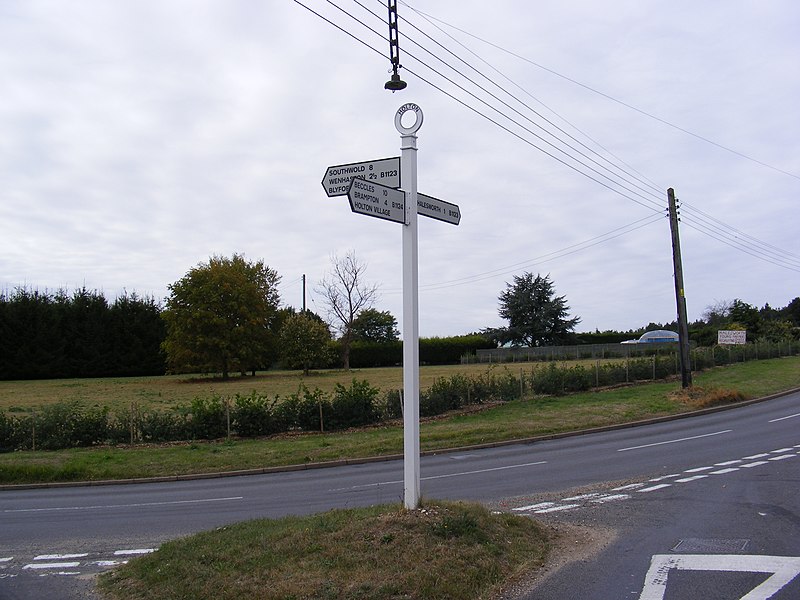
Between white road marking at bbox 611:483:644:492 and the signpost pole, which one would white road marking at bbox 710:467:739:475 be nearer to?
white road marking at bbox 611:483:644:492

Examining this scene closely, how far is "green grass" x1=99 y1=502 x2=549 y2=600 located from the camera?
5293 millimetres

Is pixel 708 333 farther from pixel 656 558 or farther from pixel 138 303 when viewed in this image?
pixel 656 558

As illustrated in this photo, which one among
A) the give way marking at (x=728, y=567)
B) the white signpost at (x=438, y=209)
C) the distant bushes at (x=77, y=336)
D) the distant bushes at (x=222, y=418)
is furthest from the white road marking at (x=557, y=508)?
the distant bushes at (x=77, y=336)

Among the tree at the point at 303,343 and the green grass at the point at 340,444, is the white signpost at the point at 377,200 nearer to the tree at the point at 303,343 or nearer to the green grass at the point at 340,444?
the green grass at the point at 340,444

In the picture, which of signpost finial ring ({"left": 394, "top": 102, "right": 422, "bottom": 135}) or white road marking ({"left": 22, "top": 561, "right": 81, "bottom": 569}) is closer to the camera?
signpost finial ring ({"left": 394, "top": 102, "right": 422, "bottom": 135})

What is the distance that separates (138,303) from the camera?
246 ft

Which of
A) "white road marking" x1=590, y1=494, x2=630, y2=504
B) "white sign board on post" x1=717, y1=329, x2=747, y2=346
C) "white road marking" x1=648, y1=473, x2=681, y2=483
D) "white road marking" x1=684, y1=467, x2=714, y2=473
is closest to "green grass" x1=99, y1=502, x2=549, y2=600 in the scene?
"white road marking" x1=590, y1=494, x2=630, y2=504

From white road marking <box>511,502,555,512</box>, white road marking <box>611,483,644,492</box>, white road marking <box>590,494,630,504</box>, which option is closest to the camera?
white road marking <box>511,502,555,512</box>

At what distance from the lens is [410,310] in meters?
6.86

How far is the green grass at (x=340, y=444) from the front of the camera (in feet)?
57.1

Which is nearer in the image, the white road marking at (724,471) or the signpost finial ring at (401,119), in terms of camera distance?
the signpost finial ring at (401,119)

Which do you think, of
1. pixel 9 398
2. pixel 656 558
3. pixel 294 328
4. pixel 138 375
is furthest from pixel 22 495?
pixel 138 375

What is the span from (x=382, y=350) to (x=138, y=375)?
26.8 metres

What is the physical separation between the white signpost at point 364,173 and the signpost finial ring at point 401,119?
28cm
